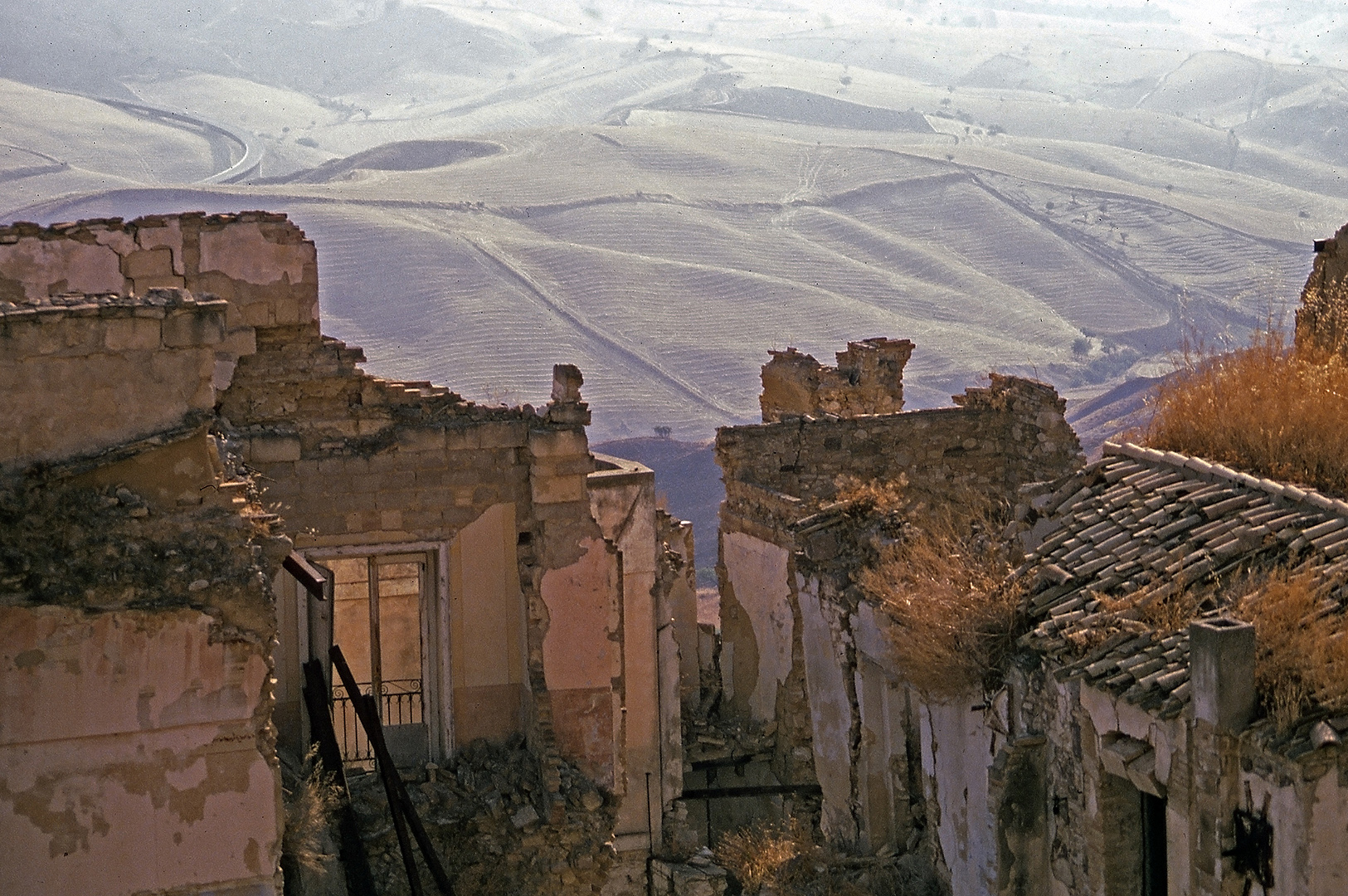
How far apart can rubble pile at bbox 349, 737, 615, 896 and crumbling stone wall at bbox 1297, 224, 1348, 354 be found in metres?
6.23

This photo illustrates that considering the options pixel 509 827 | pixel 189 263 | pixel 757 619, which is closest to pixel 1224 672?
pixel 509 827

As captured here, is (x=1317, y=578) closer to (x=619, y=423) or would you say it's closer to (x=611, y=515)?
(x=611, y=515)

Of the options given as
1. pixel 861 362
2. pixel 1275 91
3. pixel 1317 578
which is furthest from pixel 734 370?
pixel 1275 91

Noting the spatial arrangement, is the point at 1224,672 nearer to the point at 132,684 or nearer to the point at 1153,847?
the point at 1153,847

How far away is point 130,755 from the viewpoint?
8156mm

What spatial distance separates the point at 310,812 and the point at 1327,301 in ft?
24.3

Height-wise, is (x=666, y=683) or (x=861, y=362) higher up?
(x=861, y=362)

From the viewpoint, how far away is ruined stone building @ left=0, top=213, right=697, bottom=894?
805 cm

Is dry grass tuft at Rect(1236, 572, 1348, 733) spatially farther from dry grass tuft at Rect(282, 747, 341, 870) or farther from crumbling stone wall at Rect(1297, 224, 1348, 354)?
dry grass tuft at Rect(282, 747, 341, 870)

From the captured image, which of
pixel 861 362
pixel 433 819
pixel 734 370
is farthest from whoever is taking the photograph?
pixel 734 370

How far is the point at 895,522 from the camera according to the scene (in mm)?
11461

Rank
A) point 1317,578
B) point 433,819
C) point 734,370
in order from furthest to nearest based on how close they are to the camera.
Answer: point 734,370
point 433,819
point 1317,578

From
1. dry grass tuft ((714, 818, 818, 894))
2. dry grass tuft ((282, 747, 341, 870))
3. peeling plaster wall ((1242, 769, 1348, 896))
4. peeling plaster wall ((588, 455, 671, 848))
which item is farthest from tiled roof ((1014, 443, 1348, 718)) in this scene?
peeling plaster wall ((588, 455, 671, 848))

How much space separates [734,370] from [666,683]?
2327 inches
